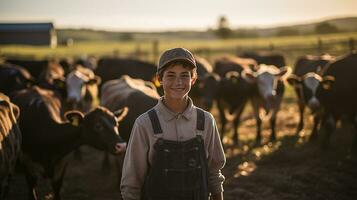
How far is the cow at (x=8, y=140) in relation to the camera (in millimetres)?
4582

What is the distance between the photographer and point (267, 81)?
9.03 metres

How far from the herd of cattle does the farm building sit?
5362 cm

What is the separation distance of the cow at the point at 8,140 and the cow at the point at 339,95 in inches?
242

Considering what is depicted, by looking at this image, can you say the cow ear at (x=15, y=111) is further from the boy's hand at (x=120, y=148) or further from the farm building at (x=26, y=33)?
the farm building at (x=26, y=33)

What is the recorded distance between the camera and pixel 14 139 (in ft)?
16.3

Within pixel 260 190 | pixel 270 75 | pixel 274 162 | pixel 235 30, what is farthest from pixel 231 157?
pixel 235 30

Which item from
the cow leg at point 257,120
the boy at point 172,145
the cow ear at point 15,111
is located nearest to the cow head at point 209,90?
the cow leg at point 257,120

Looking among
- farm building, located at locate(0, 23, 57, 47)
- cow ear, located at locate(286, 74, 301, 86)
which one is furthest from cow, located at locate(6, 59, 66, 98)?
farm building, located at locate(0, 23, 57, 47)

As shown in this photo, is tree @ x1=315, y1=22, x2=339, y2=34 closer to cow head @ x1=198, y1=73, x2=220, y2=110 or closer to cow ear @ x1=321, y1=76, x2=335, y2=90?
cow head @ x1=198, y1=73, x2=220, y2=110

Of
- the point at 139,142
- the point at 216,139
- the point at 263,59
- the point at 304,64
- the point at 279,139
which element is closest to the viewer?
the point at 139,142

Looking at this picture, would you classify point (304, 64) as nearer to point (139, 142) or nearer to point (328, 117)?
point (328, 117)

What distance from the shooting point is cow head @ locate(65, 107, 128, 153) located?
5.12 metres

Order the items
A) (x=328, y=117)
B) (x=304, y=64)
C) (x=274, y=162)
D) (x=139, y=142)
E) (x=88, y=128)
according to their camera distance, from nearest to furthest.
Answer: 1. (x=139, y=142)
2. (x=88, y=128)
3. (x=274, y=162)
4. (x=328, y=117)
5. (x=304, y=64)

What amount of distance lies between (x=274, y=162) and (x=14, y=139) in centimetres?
486
